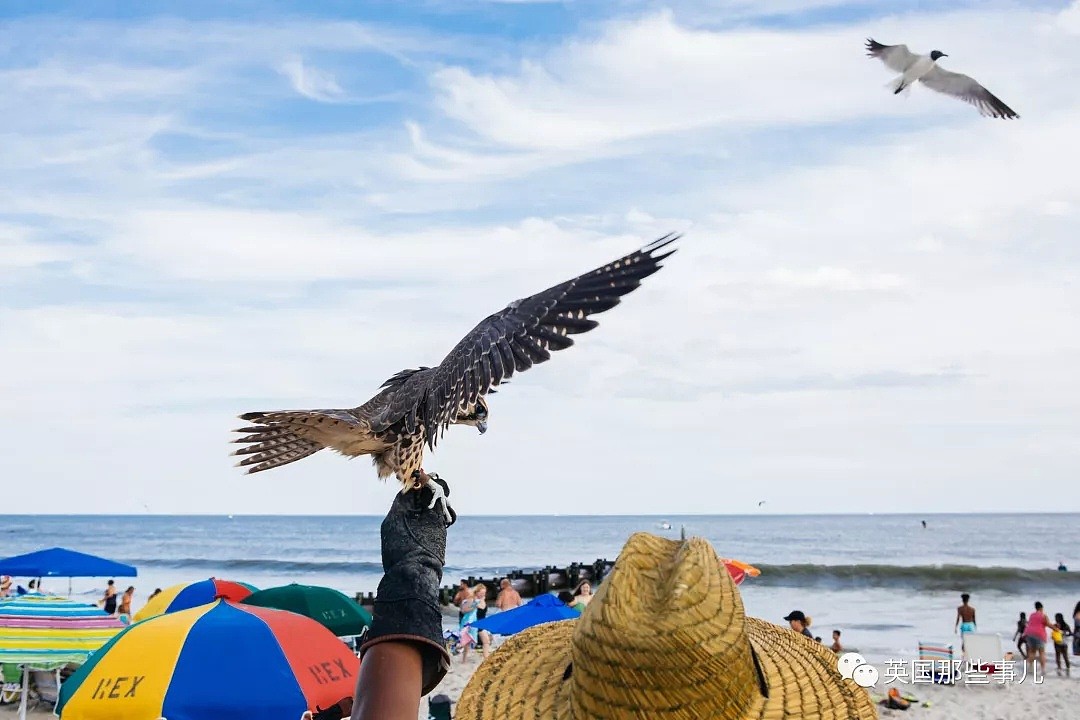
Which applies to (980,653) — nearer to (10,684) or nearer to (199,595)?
(199,595)

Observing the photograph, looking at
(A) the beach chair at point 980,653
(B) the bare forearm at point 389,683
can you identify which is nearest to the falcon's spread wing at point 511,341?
(B) the bare forearm at point 389,683

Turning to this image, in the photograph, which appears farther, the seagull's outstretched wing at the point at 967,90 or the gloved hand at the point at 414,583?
the seagull's outstretched wing at the point at 967,90

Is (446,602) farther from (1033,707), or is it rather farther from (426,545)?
(426,545)

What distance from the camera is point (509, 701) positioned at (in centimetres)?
198

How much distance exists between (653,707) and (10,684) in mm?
14904

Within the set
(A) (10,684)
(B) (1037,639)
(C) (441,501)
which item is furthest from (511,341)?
(B) (1037,639)

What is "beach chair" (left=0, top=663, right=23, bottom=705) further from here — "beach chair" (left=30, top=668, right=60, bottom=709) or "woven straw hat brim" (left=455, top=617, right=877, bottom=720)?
"woven straw hat brim" (left=455, top=617, right=877, bottom=720)

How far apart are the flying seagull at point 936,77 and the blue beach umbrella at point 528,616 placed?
8132mm

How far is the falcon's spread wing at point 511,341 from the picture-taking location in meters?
3.33

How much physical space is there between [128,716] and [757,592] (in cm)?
3203

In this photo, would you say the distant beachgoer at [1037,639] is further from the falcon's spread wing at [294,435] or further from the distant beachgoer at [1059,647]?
the falcon's spread wing at [294,435]

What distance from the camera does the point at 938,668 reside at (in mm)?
16156

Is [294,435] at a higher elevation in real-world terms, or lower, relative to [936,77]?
lower

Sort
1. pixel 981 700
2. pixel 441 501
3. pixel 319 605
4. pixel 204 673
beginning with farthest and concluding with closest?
pixel 981 700 → pixel 319 605 → pixel 204 673 → pixel 441 501
